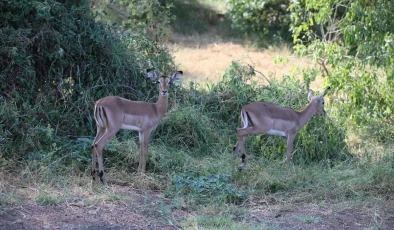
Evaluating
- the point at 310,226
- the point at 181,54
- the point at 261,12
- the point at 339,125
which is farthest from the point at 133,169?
the point at 261,12

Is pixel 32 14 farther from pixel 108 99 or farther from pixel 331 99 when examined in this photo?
pixel 331 99

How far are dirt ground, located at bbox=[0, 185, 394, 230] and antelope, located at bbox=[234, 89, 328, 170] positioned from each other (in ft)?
5.73

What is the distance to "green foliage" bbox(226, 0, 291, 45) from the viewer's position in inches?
720

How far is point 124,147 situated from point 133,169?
369 millimetres

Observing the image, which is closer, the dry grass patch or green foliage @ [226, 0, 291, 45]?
the dry grass patch

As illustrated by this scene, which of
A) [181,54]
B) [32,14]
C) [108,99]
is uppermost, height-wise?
[32,14]

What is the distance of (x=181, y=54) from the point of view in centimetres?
1670

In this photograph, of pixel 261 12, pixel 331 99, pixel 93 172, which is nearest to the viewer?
pixel 93 172

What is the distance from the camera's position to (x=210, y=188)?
7020 mm

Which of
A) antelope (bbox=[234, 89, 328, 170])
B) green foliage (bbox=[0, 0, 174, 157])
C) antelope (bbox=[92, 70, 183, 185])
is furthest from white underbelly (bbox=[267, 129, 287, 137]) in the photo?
green foliage (bbox=[0, 0, 174, 157])

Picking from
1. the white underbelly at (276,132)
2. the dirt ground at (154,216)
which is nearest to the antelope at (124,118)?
the dirt ground at (154,216)

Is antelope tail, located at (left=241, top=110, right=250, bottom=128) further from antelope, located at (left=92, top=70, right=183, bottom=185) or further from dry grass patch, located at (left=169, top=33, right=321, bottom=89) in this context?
dry grass patch, located at (left=169, top=33, right=321, bottom=89)

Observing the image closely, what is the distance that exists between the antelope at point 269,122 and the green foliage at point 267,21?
30.6 ft

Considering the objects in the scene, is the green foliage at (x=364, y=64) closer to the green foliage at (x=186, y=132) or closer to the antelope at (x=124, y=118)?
the green foliage at (x=186, y=132)
